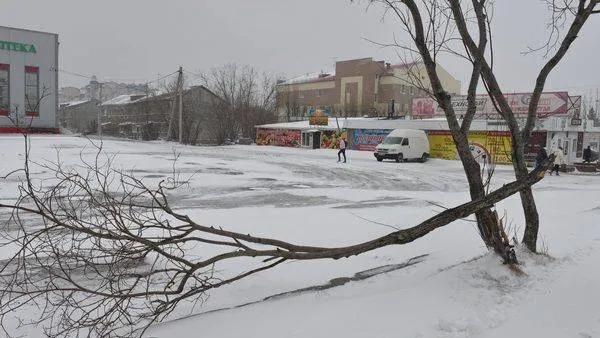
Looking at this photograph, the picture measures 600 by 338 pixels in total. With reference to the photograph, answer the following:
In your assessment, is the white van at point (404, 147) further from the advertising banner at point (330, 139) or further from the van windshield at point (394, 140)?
the advertising banner at point (330, 139)

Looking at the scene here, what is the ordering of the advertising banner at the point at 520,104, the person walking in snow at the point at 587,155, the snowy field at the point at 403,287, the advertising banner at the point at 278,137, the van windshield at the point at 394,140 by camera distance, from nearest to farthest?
the snowy field at the point at 403,287, the person walking in snow at the point at 587,155, the advertising banner at the point at 520,104, the van windshield at the point at 394,140, the advertising banner at the point at 278,137

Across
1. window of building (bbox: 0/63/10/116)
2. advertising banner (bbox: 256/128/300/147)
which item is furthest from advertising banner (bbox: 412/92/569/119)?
window of building (bbox: 0/63/10/116)

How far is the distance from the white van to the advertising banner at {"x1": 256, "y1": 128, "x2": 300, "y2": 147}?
16.2 metres

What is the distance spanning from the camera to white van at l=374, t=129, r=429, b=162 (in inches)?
1280

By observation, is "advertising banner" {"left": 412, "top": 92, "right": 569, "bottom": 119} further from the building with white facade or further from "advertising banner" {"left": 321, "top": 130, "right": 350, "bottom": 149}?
the building with white facade

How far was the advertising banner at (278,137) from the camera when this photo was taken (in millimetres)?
48438

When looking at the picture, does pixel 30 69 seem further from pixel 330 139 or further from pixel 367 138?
pixel 367 138

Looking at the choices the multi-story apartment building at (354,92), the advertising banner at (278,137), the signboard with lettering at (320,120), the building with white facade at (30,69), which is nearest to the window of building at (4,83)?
the building with white facade at (30,69)

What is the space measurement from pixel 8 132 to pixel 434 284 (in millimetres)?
45316

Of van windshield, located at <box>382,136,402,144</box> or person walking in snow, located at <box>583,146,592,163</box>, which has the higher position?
van windshield, located at <box>382,136,402,144</box>

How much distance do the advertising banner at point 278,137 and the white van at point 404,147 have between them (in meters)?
16.2

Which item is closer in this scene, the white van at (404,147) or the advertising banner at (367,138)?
the white van at (404,147)

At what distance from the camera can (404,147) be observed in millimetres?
32812

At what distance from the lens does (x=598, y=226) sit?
9438 mm
